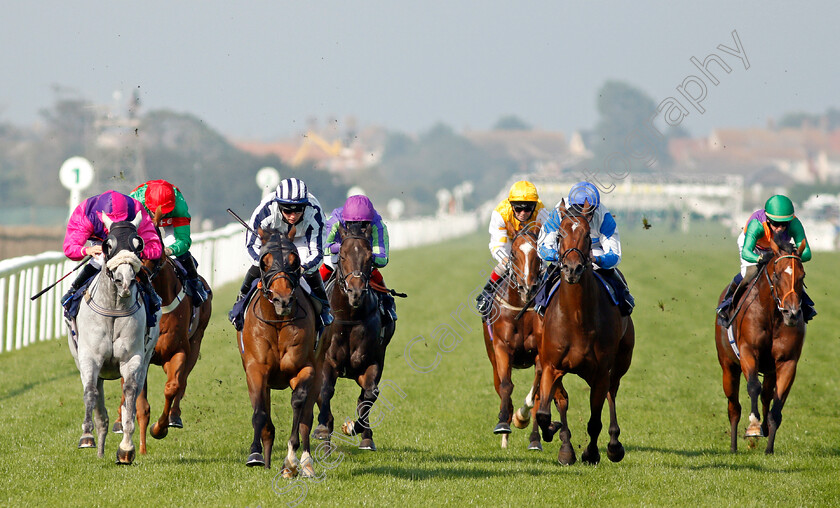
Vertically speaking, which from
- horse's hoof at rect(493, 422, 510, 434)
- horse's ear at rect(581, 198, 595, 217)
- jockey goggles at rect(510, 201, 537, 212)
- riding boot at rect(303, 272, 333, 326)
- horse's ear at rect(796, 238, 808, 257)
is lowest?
horse's hoof at rect(493, 422, 510, 434)

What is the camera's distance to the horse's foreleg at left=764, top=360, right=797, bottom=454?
8.48 metres

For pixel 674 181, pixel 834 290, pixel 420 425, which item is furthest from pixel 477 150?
pixel 420 425

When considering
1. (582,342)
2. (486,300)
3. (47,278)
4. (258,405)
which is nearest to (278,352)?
(258,405)

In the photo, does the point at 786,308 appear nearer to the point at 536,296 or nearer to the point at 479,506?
the point at 536,296

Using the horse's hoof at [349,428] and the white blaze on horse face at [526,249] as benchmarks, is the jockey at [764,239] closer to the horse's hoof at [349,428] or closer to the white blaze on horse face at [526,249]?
the white blaze on horse face at [526,249]

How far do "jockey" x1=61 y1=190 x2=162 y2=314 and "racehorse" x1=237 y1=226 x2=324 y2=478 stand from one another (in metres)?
1.00

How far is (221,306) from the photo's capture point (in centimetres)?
1962

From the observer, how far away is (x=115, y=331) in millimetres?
7312

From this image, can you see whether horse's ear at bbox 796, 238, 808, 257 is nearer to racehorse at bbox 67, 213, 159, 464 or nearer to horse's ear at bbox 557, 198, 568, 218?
horse's ear at bbox 557, 198, 568, 218

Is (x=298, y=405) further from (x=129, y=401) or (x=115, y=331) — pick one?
(x=115, y=331)

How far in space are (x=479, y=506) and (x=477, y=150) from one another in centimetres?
16926

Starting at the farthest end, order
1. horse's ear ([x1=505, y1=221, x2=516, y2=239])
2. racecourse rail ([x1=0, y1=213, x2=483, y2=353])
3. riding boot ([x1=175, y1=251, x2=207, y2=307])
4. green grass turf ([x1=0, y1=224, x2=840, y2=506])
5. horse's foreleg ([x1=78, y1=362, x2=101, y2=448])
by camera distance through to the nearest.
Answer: racecourse rail ([x1=0, y1=213, x2=483, y2=353]) < horse's ear ([x1=505, y1=221, x2=516, y2=239]) < riding boot ([x1=175, y1=251, x2=207, y2=307]) < horse's foreleg ([x1=78, y1=362, x2=101, y2=448]) < green grass turf ([x1=0, y1=224, x2=840, y2=506])

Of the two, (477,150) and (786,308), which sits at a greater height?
(477,150)

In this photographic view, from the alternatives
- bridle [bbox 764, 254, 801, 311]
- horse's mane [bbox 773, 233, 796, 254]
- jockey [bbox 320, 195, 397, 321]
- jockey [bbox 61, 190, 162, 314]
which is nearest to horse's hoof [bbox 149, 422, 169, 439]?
jockey [bbox 61, 190, 162, 314]
